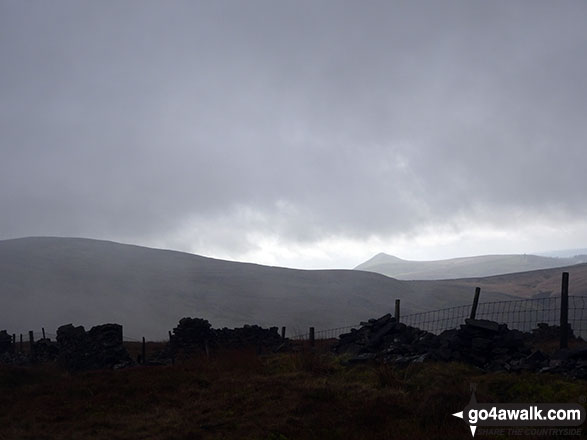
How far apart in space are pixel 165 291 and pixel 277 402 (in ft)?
306

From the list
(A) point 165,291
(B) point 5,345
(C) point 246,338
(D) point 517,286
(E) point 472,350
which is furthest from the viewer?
(D) point 517,286

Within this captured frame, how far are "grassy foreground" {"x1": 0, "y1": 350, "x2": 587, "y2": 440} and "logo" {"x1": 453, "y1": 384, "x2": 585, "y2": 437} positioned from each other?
0.25 m

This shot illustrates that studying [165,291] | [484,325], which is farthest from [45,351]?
[165,291]

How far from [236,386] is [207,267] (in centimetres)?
11979

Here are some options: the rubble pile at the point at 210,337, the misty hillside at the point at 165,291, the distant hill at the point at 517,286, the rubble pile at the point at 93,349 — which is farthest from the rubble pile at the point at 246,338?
the distant hill at the point at 517,286

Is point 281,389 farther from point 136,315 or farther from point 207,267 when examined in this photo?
point 207,267

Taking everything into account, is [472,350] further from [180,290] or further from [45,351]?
[180,290]

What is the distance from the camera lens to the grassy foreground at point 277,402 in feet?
29.2

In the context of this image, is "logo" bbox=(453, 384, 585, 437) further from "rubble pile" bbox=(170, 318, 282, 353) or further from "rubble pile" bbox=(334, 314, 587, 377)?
"rubble pile" bbox=(170, 318, 282, 353)

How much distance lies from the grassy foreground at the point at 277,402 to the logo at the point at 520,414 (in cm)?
25

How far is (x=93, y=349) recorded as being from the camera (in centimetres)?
2344

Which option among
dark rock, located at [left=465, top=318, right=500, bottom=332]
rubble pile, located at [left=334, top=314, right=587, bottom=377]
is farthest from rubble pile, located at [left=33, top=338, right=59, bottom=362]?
dark rock, located at [left=465, top=318, right=500, bottom=332]

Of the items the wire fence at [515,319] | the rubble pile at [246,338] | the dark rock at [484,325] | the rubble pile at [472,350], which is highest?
the dark rock at [484,325]

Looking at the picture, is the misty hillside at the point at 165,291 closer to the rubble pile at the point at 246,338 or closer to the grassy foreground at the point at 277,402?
the rubble pile at the point at 246,338
